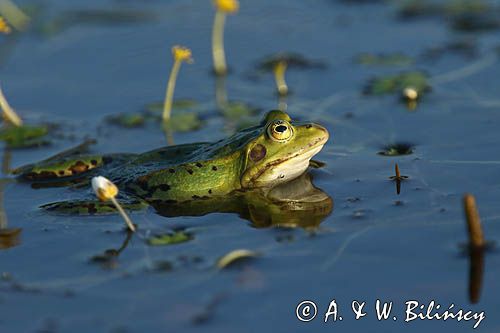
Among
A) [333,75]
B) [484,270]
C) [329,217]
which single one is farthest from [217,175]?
[333,75]

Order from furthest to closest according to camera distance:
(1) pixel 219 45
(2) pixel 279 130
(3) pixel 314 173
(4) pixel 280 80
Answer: (1) pixel 219 45, (4) pixel 280 80, (3) pixel 314 173, (2) pixel 279 130

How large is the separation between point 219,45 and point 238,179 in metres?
3.07

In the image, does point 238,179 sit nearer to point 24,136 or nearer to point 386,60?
point 24,136

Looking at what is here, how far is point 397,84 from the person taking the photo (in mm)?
7016

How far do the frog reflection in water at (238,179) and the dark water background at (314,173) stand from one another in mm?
140

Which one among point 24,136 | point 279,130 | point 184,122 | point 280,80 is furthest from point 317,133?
point 24,136

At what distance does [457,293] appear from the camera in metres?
4.04

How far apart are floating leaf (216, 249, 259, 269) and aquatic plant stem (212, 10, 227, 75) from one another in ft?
11.3

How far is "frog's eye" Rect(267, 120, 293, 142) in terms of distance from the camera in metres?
5.07

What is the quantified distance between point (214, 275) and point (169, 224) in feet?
2.56

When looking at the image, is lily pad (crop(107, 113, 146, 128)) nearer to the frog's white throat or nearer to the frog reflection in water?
the frog reflection in water

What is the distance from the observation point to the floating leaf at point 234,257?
173 inches

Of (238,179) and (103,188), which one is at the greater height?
(238,179)

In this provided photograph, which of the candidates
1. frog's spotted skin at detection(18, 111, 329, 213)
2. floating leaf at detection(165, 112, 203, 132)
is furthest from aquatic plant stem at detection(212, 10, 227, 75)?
frog's spotted skin at detection(18, 111, 329, 213)
